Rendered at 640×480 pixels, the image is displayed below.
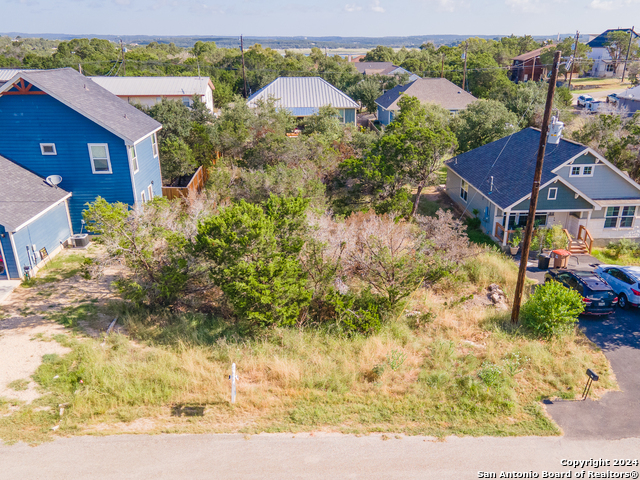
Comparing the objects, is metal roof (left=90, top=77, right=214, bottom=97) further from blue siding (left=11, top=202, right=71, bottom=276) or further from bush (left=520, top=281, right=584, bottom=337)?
bush (left=520, top=281, right=584, bottom=337)

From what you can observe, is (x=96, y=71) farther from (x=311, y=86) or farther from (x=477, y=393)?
(x=477, y=393)

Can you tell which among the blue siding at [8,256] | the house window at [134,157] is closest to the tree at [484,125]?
the house window at [134,157]

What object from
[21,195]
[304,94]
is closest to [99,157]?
[21,195]

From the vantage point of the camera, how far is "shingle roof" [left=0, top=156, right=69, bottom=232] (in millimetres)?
17427

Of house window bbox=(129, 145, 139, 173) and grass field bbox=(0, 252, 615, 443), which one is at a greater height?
house window bbox=(129, 145, 139, 173)

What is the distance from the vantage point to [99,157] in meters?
21.3

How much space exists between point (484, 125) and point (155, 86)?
40816mm

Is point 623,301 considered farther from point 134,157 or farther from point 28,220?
point 28,220

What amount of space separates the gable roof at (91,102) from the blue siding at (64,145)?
0.41m

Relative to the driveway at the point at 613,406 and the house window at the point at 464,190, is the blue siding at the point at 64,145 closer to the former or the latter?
the driveway at the point at 613,406

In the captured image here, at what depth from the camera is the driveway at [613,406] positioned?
10.8 m

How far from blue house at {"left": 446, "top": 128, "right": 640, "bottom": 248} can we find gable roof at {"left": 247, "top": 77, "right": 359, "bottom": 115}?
86.1 feet

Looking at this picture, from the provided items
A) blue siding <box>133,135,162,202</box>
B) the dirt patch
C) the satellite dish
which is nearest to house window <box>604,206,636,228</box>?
blue siding <box>133,135,162,202</box>

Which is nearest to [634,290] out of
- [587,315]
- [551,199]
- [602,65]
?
[587,315]
